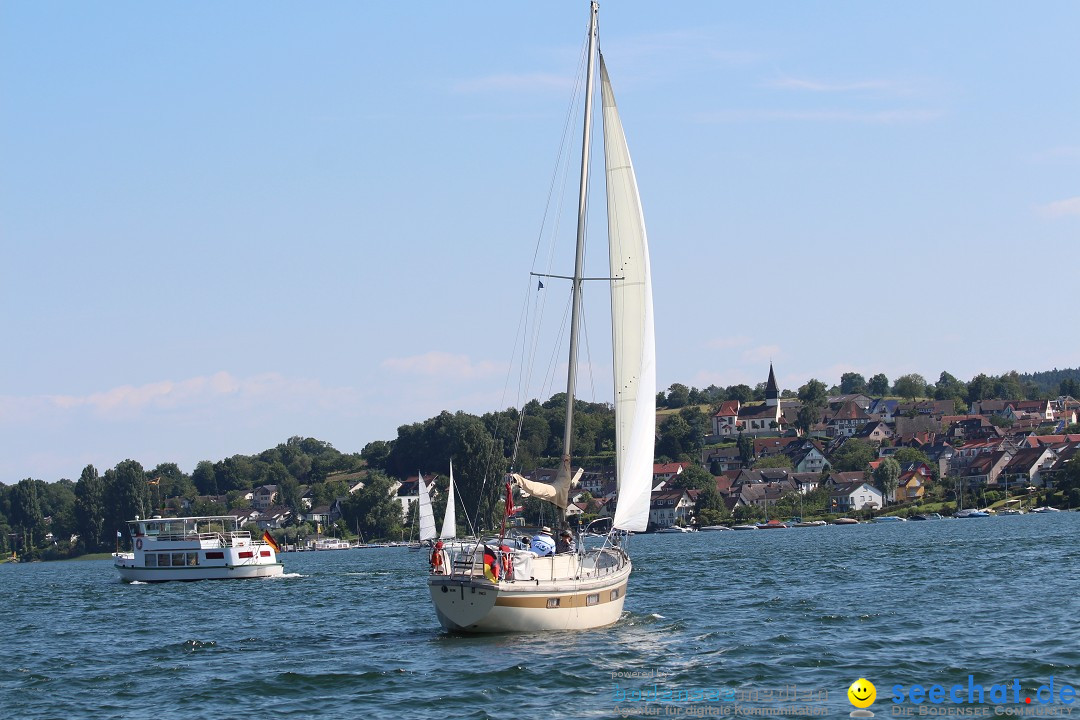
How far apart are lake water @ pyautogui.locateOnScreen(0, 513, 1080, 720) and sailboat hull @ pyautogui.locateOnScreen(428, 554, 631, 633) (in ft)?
1.51

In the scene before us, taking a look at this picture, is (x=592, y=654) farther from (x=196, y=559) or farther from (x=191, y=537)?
(x=191, y=537)

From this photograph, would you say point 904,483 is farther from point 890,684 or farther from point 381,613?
point 890,684

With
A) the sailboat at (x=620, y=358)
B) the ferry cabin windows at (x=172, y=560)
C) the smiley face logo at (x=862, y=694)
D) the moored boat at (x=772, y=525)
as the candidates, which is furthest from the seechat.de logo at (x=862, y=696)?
the moored boat at (x=772, y=525)

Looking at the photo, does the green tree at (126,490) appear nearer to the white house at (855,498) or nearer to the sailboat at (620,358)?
the white house at (855,498)

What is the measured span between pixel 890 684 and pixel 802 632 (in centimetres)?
889

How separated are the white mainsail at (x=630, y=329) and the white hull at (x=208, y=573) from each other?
2098 inches

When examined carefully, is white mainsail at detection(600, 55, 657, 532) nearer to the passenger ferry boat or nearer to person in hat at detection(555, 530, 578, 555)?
person in hat at detection(555, 530, 578, 555)

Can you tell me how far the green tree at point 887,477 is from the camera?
610ft

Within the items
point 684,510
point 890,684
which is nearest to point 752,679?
point 890,684

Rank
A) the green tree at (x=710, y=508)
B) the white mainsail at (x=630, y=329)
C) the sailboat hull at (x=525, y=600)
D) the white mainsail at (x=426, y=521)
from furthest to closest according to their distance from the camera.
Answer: the green tree at (x=710, y=508), the white mainsail at (x=426, y=521), the white mainsail at (x=630, y=329), the sailboat hull at (x=525, y=600)

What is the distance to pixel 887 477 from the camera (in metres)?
186

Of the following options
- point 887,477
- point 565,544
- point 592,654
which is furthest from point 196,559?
point 887,477

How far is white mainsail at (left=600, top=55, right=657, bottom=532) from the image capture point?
36375 millimetres

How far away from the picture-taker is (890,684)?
87.8ft
